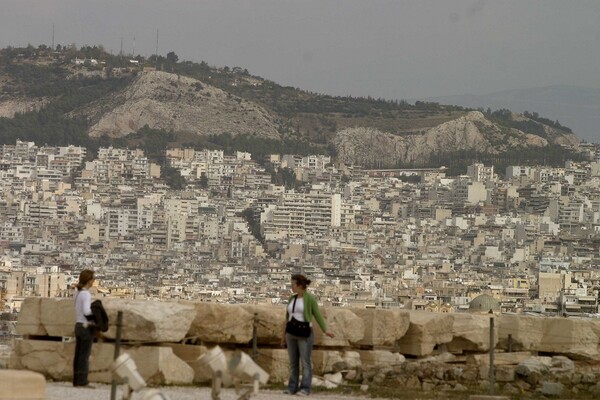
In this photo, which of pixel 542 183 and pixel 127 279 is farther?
pixel 542 183

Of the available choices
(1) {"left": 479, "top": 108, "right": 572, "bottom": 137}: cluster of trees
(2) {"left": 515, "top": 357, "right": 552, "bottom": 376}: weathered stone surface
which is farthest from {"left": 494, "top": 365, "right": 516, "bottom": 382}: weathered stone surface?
(1) {"left": 479, "top": 108, "right": 572, "bottom": 137}: cluster of trees

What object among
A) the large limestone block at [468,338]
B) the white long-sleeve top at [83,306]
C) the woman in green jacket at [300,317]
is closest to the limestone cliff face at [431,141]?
the large limestone block at [468,338]

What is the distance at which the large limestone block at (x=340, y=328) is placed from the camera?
17.1 m

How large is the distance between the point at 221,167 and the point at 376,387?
14929 centimetres

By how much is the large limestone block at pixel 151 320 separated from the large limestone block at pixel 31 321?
1.64 feet

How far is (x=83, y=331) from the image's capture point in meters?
15.1

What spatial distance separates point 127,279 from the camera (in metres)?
114

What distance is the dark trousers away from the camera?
15.0 m

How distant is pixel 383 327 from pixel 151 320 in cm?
246

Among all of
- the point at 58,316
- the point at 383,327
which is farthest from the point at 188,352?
the point at 383,327

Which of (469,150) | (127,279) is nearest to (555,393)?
(127,279)

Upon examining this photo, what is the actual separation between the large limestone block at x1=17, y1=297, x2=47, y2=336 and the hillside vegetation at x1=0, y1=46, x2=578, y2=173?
154486 millimetres

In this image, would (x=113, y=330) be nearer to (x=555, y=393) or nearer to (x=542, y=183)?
(x=555, y=393)

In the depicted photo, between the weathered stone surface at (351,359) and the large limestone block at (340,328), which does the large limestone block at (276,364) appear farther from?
the large limestone block at (340,328)
